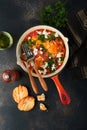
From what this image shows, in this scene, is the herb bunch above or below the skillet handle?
above

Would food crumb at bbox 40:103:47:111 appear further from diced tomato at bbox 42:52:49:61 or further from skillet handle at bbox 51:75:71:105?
diced tomato at bbox 42:52:49:61

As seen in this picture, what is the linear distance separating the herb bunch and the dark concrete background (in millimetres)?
61

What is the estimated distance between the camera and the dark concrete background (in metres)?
1.81

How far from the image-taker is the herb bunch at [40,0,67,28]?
69.1 inches

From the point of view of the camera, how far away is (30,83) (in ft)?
5.98

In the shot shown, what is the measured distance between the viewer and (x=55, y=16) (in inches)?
69.3

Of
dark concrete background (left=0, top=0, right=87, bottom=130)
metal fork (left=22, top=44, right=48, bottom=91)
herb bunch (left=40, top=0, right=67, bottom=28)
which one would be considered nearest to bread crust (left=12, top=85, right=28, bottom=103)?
dark concrete background (left=0, top=0, right=87, bottom=130)

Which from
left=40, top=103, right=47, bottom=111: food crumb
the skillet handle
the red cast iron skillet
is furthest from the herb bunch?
left=40, top=103, right=47, bottom=111: food crumb

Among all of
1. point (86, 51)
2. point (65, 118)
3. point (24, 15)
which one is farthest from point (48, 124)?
point (24, 15)

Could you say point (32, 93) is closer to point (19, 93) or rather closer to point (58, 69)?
point (19, 93)

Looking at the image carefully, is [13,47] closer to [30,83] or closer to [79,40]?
[30,83]

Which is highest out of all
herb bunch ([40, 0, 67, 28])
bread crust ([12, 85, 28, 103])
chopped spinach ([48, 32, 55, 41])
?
herb bunch ([40, 0, 67, 28])

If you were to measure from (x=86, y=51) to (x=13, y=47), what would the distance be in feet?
0.95

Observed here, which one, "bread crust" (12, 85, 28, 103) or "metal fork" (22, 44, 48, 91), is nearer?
"metal fork" (22, 44, 48, 91)
